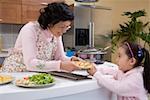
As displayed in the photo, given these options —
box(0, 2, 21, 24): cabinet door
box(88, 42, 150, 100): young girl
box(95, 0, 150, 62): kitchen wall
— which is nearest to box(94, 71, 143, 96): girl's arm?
box(88, 42, 150, 100): young girl

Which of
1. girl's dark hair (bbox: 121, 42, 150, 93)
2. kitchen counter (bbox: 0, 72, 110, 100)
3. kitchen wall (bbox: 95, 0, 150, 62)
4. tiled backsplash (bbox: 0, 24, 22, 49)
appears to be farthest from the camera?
kitchen wall (bbox: 95, 0, 150, 62)

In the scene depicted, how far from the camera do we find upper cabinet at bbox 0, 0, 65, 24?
11.8 ft

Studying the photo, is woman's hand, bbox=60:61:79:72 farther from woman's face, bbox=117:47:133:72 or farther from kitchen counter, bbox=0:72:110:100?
woman's face, bbox=117:47:133:72

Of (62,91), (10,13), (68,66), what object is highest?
(10,13)

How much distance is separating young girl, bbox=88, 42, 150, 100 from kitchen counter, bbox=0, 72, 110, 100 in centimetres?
8

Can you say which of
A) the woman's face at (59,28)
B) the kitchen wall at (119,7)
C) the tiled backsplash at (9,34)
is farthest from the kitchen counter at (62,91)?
the kitchen wall at (119,7)

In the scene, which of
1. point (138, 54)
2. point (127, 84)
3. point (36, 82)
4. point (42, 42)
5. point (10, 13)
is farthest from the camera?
point (10, 13)

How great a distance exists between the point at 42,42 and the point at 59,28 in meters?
0.16

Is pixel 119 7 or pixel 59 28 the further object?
pixel 119 7

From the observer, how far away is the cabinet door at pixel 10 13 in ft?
11.8

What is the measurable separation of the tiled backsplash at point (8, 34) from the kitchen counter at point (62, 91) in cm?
268

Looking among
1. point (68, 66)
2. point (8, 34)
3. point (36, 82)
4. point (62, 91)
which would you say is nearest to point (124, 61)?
point (68, 66)

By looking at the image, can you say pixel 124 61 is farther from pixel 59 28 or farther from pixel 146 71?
pixel 59 28

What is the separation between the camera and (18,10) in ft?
12.1
